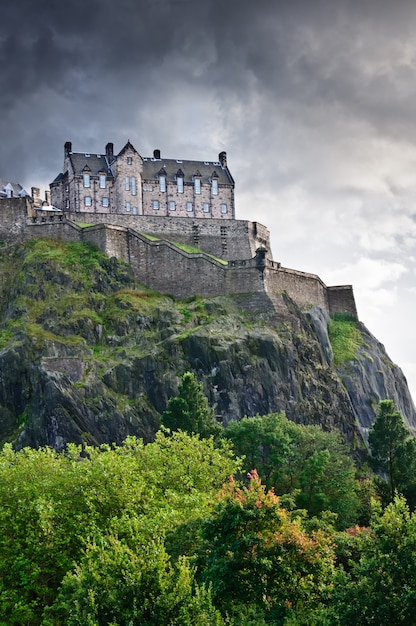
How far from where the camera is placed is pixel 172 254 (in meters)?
90.4

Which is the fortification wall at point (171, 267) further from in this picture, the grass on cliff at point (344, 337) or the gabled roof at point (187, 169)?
the gabled roof at point (187, 169)

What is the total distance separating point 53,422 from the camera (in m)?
70.6

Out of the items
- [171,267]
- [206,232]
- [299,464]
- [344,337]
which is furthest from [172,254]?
[299,464]

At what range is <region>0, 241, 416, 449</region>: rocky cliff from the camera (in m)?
73.0

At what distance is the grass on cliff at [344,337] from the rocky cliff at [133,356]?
99 cm

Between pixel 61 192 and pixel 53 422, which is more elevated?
pixel 61 192

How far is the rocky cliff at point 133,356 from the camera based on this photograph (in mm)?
73000

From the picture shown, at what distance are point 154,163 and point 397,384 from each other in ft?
137

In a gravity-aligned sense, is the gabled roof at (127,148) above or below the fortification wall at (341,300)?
above

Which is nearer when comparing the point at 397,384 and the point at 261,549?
the point at 261,549

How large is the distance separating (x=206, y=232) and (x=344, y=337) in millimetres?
20351

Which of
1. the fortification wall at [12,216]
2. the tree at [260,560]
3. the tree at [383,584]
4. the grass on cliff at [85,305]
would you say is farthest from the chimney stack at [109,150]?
the tree at [383,584]

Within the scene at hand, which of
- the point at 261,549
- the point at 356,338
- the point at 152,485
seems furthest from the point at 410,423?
the point at 261,549

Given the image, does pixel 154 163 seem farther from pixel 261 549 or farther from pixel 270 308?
pixel 261 549
